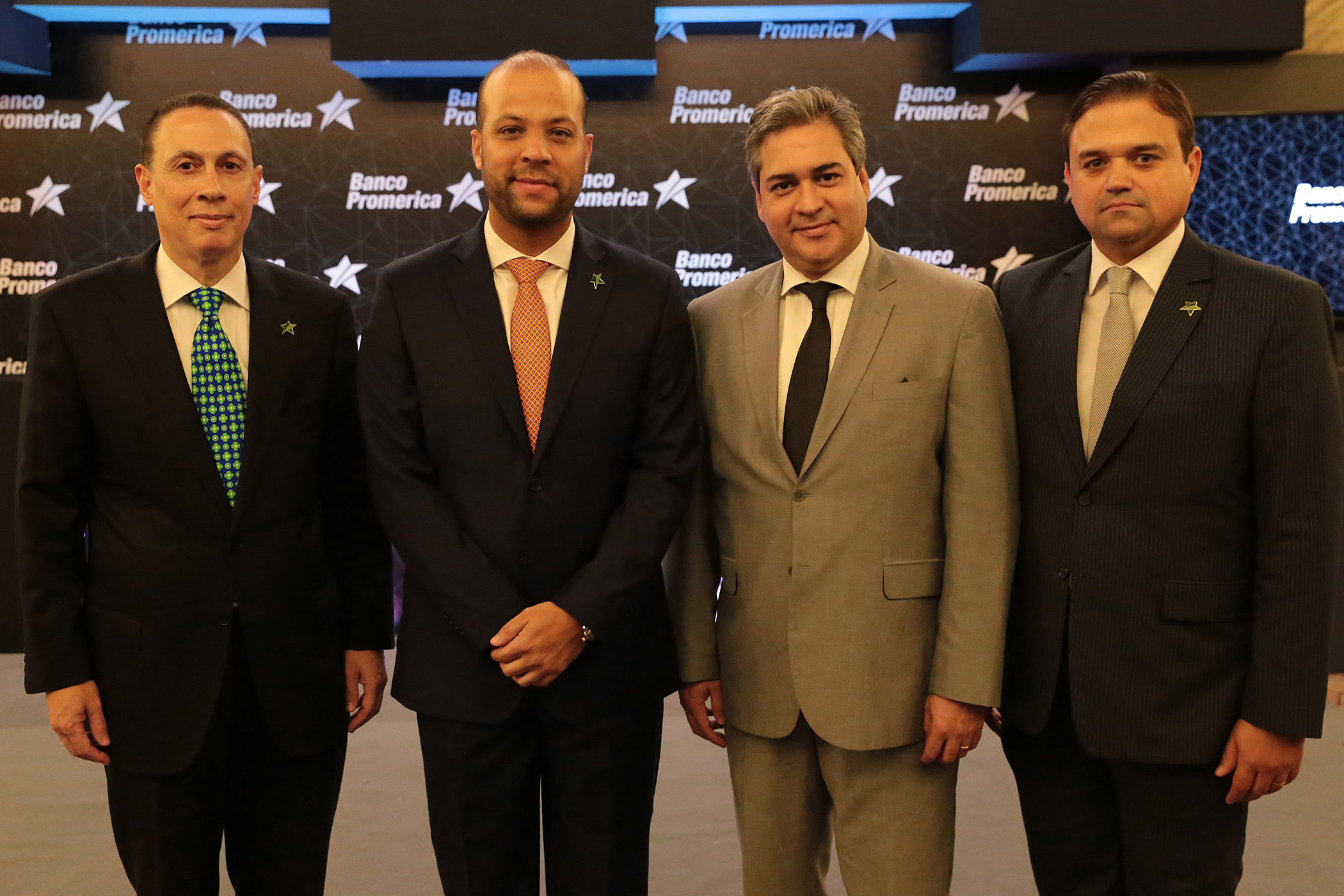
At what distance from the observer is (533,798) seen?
1998 millimetres

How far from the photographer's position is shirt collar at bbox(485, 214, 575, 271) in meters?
2.00

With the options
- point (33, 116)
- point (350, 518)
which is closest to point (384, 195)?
point (33, 116)

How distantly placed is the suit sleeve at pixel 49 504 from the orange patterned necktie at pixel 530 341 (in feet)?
2.73

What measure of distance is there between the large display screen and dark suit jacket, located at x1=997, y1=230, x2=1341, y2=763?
10.5 ft

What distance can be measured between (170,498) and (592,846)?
102cm

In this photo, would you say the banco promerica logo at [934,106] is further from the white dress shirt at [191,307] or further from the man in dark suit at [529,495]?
the white dress shirt at [191,307]

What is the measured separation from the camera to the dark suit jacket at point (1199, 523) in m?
1.79

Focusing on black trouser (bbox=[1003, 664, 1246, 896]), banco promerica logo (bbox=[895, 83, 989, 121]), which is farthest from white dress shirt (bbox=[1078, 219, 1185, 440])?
banco promerica logo (bbox=[895, 83, 989, 121])

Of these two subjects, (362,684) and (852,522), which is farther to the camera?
(362,684)

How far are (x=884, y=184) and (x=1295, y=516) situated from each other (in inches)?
148

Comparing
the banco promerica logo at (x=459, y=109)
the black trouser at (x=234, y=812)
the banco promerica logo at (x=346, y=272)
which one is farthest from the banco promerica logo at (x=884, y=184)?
the black trouser at (x=234, y=812)

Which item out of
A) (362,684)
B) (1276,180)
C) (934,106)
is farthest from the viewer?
(934,106)

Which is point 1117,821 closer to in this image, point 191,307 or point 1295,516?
point 1295,516

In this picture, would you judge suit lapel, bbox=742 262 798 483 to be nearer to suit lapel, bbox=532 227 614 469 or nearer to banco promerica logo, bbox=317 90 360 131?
suit lapel, bbox=532 227 614 469
